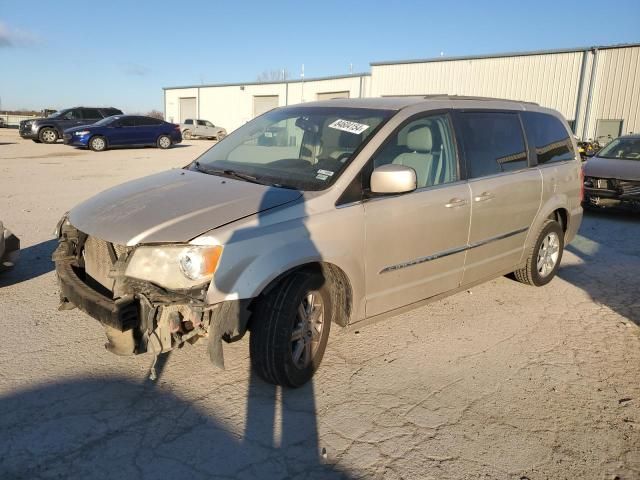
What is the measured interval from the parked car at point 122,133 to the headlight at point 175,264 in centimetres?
2107

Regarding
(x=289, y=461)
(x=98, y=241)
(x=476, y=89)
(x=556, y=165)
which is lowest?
(x=289, y=461)

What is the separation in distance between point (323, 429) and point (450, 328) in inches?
73.4

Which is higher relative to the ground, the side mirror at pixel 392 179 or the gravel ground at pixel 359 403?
the side mirror at pixel 392 179

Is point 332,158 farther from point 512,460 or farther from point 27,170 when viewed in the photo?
point 27,170

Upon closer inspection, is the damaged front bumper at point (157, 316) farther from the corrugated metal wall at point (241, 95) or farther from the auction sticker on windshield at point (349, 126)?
the corrugated metal wall at point (241, 95)

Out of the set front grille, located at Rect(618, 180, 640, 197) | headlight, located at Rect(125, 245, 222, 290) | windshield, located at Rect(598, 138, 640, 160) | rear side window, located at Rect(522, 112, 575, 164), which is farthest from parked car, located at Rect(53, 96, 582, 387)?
windshield, located at Rect(598, 138, 640, 160)

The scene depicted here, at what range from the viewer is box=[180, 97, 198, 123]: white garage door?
50.1m

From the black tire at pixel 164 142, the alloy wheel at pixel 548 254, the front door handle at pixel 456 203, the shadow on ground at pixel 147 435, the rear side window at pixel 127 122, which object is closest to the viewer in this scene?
the shadow on ground at pixel 147 435

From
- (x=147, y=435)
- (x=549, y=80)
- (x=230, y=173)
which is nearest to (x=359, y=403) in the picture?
(x=147, y=435)

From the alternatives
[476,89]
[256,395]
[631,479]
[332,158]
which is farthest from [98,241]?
[476,89]

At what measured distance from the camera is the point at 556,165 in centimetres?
551

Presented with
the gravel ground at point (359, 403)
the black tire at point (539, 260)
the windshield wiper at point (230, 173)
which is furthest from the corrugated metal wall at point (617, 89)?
the windshield wiper at point (230, 173)

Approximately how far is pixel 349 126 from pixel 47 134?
2563 cm

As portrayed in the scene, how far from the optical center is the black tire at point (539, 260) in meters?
5.41
